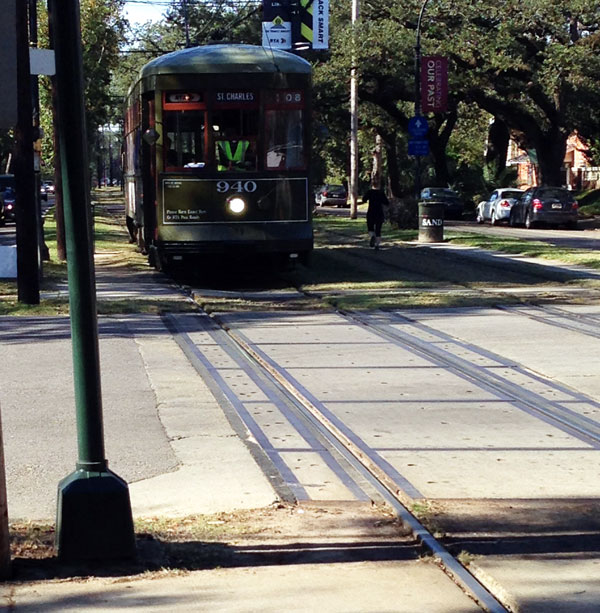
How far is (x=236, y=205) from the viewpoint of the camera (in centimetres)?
2017

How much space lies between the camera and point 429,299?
1811cm

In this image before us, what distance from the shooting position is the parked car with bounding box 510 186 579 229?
44.0 m

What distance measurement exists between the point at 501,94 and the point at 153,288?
34063mm

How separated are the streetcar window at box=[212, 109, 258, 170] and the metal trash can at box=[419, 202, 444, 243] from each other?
14.4 metres

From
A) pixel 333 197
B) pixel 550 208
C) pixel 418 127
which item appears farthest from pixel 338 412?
pixel 333 197

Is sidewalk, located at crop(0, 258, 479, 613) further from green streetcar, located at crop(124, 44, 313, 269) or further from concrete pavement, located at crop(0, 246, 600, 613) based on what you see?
green streetcar, located at crop(124, 44, 313, 269)

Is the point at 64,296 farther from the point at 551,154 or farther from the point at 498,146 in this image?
the point at 498,146

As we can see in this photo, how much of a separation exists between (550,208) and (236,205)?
2578 centimetres

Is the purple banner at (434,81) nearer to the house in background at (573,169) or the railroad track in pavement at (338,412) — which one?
the house in background at (573,169)

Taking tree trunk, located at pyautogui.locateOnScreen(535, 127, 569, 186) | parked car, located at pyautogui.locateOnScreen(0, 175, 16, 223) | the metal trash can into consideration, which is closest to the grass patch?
the metal trash can

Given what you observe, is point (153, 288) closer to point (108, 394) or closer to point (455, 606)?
point (108, 394)

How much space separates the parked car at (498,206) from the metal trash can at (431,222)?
14.1 metres

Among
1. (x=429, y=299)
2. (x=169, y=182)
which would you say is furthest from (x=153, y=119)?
(x=429, y=299)

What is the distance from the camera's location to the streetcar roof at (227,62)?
19.7 m
